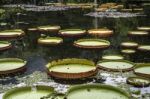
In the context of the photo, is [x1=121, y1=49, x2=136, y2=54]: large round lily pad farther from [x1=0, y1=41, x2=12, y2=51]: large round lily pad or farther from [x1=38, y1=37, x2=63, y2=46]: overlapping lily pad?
[x1=0, y1=41, x2=12, y2=51]: large round lily pad

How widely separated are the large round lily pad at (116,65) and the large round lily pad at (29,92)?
2993mm

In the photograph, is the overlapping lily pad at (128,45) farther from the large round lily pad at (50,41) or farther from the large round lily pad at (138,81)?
the large round lily pad at (138,81)

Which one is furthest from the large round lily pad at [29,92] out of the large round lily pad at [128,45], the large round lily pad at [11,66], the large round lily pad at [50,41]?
the large round lily pad at [128,45]

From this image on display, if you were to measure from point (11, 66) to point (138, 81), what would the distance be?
524 cm

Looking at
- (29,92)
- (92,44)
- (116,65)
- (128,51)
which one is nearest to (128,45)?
(128,51)

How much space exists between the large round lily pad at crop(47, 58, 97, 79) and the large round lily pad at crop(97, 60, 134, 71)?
0.57 meters

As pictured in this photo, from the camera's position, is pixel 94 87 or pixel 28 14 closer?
pixel 94 87

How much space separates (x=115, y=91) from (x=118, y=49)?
20.9ft

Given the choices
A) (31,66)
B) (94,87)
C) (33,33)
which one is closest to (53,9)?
(33,33)

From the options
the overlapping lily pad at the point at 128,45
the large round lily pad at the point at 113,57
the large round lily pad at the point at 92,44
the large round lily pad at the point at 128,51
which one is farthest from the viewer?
the overlapping lily pad at the point at 128,45

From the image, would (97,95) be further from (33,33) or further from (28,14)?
(28,14)

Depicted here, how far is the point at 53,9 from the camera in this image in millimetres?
32938

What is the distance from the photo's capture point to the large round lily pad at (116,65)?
12188 millimetres

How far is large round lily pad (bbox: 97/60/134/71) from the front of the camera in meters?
12.2
